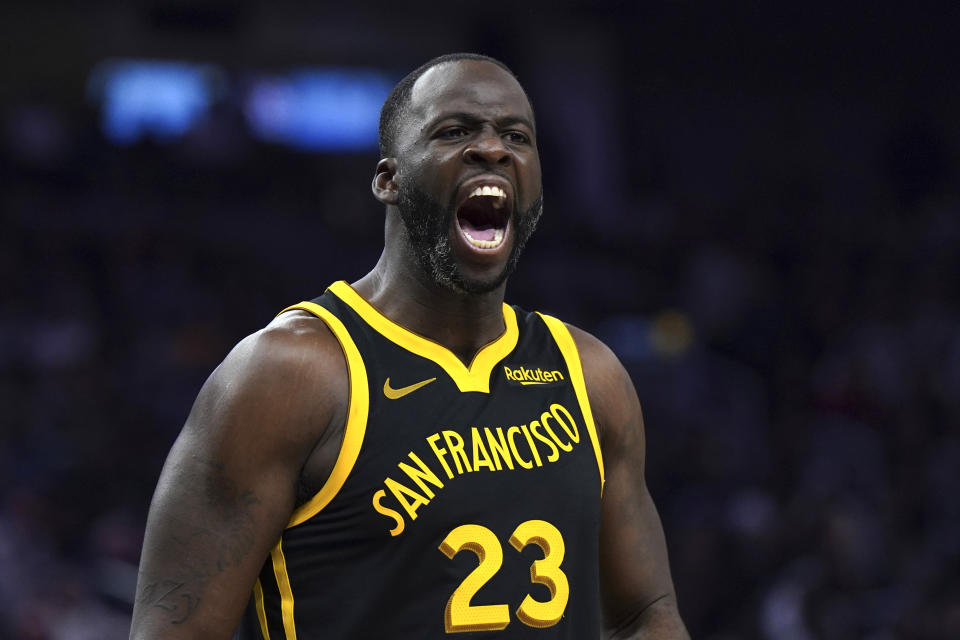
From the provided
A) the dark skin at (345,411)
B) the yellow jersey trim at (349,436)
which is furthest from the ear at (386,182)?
the yellow jersey trim at (349,436)

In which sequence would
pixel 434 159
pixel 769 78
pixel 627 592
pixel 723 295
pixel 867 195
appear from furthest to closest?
1. pixel 769 78
2. pixel 867 195
3. pixel 723 295
4. pixel 627 592
5. pixel 434 159

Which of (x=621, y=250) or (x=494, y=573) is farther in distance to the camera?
(x=621, y=250)

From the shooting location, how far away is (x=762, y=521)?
7.90 m

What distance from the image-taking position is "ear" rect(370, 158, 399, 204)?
2.72 meters

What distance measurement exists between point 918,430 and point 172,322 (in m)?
5.10

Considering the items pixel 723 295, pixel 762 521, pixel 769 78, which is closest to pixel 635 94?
pixel 769 78

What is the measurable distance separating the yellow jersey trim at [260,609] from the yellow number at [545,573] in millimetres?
471

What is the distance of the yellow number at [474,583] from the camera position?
242 cm

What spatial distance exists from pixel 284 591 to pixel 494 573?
39 centimetres

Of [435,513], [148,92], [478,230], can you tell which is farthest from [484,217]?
[148,92]

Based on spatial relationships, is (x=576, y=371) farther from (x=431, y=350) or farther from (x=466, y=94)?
(x=466, y=94)

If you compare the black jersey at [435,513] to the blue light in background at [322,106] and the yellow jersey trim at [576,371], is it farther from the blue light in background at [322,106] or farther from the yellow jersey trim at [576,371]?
the blue light in background at [322,106]

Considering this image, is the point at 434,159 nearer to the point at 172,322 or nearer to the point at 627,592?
the point at 627,592

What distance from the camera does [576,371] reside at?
281cm
